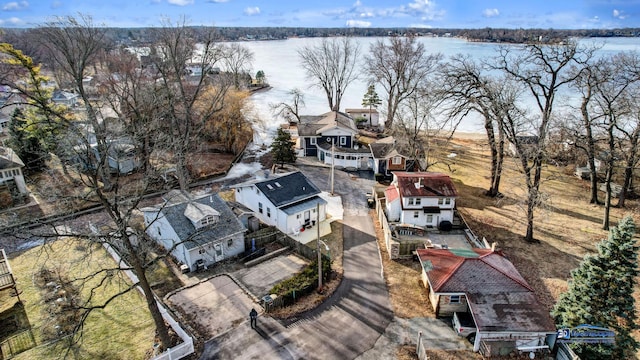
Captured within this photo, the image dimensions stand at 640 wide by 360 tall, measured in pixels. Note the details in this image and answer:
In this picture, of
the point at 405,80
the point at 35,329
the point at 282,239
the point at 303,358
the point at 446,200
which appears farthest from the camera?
the point at 405,80

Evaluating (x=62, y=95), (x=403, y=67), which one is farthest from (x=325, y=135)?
(x=62, y=95)

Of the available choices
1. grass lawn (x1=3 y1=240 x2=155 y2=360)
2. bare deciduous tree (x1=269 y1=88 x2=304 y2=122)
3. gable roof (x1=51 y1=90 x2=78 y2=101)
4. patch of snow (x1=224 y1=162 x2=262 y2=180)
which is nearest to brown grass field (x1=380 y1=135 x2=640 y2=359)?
grass lawn (x1=3 y1=240 x2=155 y2=360)

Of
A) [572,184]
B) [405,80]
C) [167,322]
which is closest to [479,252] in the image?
[167,322]

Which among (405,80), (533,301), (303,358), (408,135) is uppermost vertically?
(405,80)

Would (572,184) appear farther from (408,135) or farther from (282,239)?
(282,239)

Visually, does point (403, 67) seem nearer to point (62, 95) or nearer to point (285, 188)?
point (285, 188)

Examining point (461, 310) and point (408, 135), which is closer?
point (461, 310)

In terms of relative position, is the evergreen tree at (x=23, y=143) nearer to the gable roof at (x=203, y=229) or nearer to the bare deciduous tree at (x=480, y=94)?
the gable roof at (x=203, y=229)
